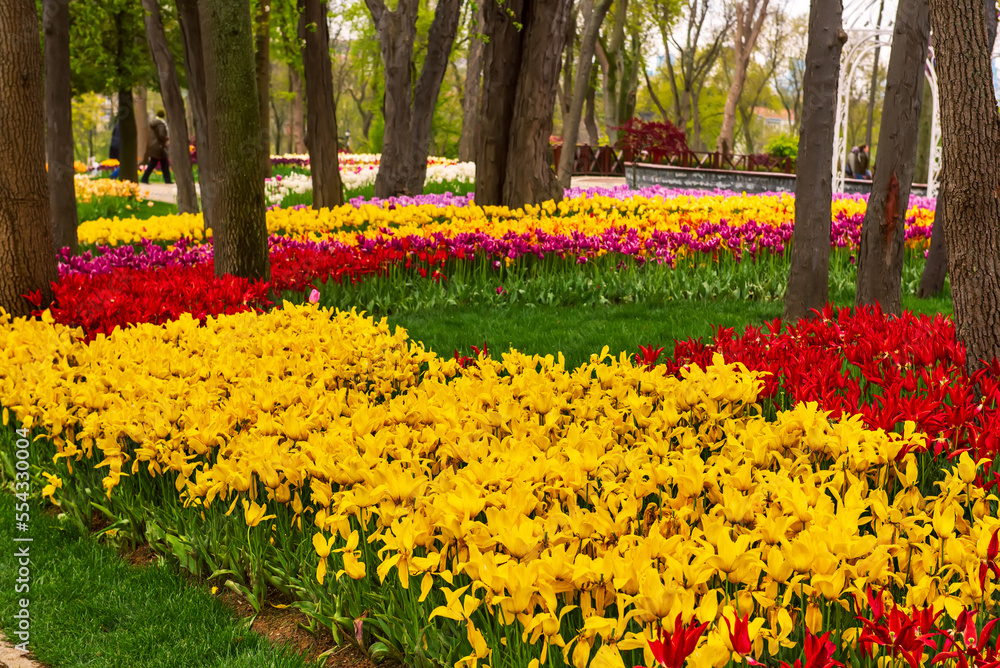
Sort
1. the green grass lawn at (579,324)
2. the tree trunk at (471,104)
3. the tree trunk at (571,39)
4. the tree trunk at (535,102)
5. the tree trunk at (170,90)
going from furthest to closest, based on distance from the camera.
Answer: the tree trunk at (471,104) → the tree trunk at (571,39) → the tree trunk at (170,90) → the tree trunk at (535,102) → the green grass lawn at (579,324)

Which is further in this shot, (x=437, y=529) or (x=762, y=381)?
(x=762, y=381)

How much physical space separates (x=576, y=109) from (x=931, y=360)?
14.4 meters

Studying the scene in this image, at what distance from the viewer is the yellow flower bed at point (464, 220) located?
970 cm

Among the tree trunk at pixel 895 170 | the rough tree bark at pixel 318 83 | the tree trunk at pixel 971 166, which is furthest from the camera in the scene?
the rough tree bark at pixel 318 83

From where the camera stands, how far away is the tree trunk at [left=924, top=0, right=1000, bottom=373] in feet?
12.3

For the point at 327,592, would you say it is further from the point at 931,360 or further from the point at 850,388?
the point at 931,360

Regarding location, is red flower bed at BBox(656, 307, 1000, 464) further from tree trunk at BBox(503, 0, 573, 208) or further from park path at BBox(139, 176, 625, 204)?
park path at BBox(139, 176, 625, 204)

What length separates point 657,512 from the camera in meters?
2.66

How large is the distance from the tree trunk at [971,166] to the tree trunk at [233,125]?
172 inches

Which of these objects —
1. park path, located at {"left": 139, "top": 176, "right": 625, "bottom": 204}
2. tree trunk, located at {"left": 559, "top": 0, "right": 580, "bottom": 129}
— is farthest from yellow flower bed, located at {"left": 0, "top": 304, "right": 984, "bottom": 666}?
tree trunk, located at {"left": 559, "top": 0, "right": 580, "bottom": 129}

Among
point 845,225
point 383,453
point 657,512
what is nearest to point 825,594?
point 657,512

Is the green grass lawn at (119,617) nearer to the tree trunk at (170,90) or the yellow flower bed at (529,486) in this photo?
the yellow flower bed at (529,486)

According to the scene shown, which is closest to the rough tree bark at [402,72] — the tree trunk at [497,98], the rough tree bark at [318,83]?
the rough tree bark at [318,83]

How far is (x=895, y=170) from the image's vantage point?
20.0ft
